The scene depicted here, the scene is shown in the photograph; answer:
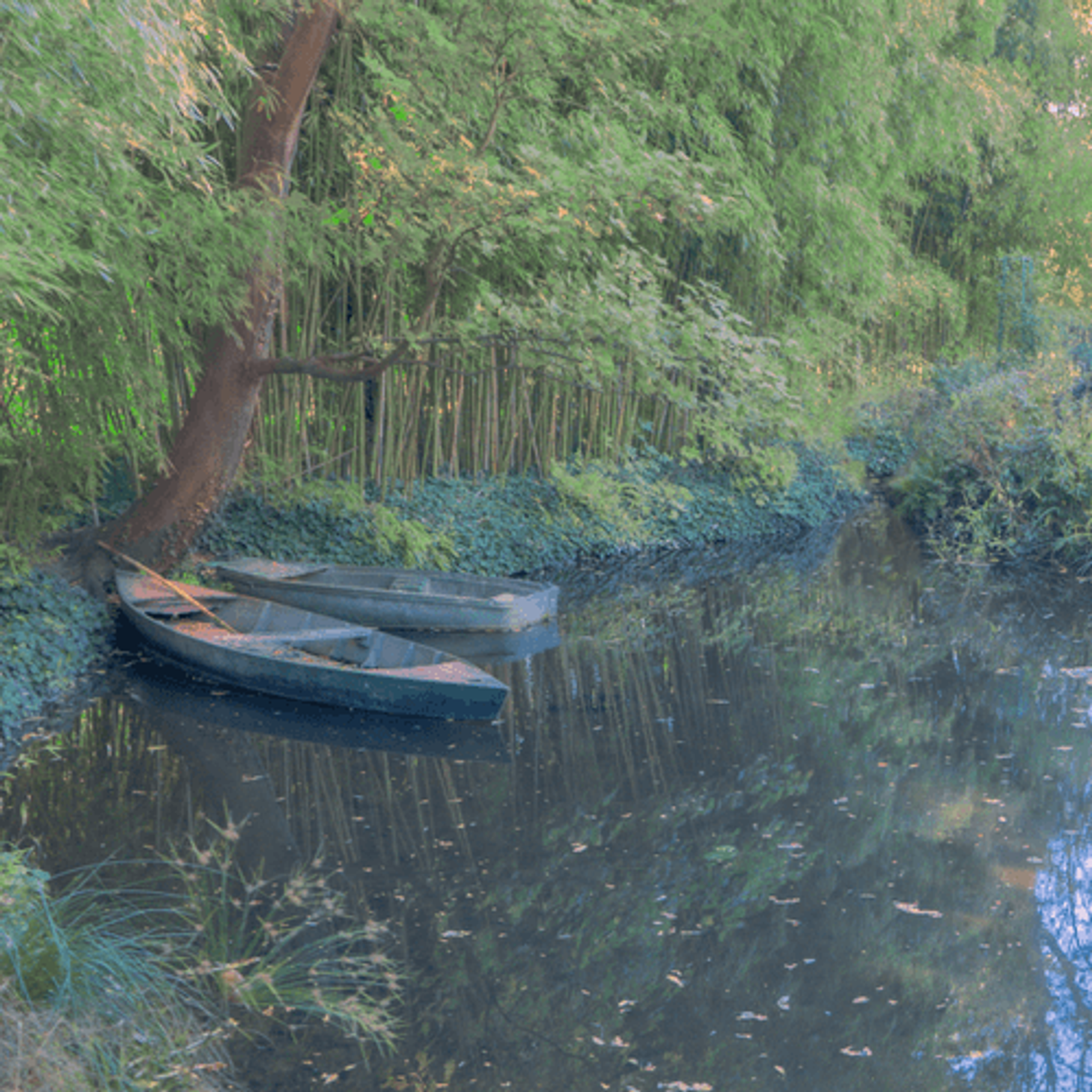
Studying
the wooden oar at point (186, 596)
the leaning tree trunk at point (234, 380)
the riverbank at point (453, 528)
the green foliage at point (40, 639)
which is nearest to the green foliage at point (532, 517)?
the riverbank at point (453, 528)

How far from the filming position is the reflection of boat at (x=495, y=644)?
291 inches

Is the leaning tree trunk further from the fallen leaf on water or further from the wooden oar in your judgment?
the fallen leaf on water

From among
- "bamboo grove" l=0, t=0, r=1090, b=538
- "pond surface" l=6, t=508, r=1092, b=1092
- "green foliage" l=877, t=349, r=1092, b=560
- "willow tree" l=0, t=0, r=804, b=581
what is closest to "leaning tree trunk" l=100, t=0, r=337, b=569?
"willow tree" l=0, t=0, r=804, b=581

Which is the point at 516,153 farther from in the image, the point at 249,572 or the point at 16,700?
the point at 16,700

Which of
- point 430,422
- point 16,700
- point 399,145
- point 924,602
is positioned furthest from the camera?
point 430,422

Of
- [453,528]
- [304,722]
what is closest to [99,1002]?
[304,722]

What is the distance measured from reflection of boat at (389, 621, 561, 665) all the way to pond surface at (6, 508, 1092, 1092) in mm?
312

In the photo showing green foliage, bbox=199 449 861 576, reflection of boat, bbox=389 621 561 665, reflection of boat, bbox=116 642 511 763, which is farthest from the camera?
green foliage, bbox=199 449 861 576

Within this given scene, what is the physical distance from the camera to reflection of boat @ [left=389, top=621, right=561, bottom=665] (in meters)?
7.39

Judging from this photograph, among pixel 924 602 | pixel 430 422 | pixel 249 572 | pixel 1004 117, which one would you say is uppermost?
pixel 1004 117

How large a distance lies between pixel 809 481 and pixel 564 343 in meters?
6.26

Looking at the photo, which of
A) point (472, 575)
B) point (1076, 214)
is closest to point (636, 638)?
point (472, 575)

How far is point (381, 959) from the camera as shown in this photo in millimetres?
3496

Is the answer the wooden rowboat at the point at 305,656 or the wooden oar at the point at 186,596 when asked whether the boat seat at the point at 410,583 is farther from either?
the wooden oar at the point at 186,596
